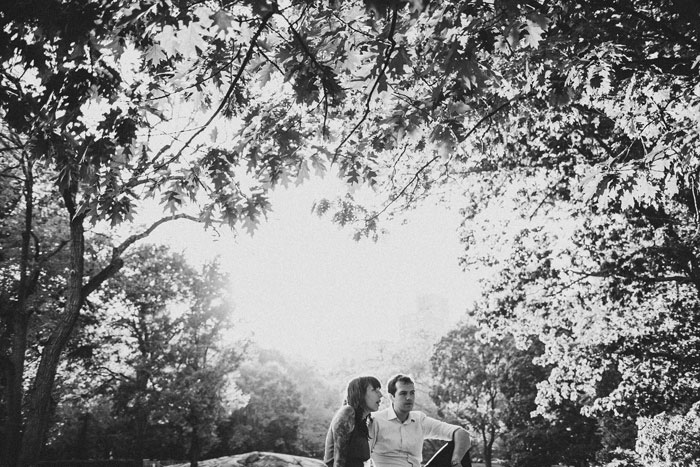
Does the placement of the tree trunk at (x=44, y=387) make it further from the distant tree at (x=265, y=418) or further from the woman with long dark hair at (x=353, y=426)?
the distant tree at (x=265, y=418)

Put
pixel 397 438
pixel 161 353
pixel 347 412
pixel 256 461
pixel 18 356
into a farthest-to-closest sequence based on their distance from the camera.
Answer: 1. pixel 256 461
2. pixel 161 353
3. pixel 18 356
4. pixel 397 438
5. pixel 347 412

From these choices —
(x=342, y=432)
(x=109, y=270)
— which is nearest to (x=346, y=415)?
(x=342, y=432)

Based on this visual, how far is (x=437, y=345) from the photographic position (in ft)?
100

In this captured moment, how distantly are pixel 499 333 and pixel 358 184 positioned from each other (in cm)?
964

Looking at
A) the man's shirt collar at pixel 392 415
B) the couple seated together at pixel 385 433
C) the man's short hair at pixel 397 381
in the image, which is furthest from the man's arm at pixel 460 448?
the man's short hair at pixel 397 381

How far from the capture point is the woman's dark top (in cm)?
350

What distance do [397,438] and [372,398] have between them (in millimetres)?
540

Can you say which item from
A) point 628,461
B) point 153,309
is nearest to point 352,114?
point 628,461

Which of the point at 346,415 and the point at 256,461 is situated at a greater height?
the point at 346,415

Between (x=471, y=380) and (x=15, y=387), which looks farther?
(x=471, y=380)

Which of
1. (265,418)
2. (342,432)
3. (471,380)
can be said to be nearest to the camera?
(342,432)

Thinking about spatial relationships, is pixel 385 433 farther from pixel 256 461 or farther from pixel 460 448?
pixel 256 461

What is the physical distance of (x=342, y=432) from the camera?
3441 mm

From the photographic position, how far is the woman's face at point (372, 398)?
364cm
